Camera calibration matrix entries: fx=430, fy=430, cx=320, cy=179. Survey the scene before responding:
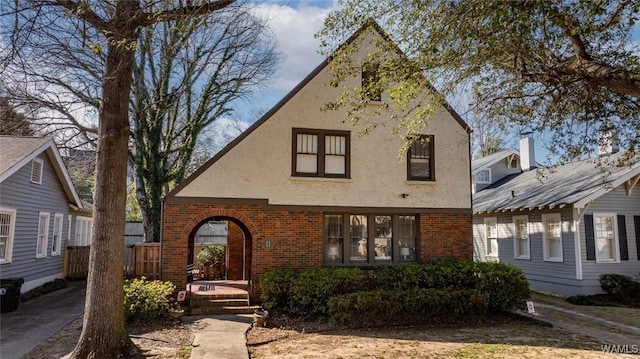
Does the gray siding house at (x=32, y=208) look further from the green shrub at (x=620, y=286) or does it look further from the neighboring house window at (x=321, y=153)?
the green shrub at (x=620, y=286)

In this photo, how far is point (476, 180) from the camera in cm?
2506

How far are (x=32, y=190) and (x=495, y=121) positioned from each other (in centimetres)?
1515

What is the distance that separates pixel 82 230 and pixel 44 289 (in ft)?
27.9

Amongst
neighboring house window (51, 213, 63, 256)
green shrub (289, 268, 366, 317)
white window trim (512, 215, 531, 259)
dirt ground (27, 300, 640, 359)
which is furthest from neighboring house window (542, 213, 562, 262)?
neighboring house window (51, 213, 63, 256)

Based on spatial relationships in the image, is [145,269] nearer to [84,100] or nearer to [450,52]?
[84,100]

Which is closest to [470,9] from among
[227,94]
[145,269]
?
[145,269]

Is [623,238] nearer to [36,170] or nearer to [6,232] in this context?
[6,232]

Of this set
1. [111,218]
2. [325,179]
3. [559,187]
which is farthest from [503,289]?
[111,218]

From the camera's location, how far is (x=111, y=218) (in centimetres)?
779

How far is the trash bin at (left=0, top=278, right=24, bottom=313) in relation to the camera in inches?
456

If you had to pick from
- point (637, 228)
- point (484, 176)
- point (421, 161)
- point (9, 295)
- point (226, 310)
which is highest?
point (484, 176)

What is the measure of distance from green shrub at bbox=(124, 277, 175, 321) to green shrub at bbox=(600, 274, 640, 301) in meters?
14.3

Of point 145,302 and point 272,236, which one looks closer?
point 145,302

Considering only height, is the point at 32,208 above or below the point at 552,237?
above
